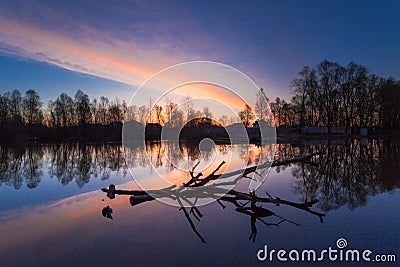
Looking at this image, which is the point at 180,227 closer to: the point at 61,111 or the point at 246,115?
the point at 246,115

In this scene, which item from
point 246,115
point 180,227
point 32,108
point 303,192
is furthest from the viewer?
point 32,108

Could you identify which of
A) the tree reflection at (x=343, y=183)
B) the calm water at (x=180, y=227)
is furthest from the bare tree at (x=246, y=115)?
the tree reflection at (x=343, y=183)

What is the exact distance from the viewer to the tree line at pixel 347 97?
44844 mm

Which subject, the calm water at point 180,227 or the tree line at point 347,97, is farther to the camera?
the tree line at point 347,97

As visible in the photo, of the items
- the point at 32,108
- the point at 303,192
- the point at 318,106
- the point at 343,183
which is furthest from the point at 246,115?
the point at 32,108

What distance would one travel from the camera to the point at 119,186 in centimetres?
860

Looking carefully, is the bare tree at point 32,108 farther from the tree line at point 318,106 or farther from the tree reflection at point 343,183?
the tree reflection at point 343,183

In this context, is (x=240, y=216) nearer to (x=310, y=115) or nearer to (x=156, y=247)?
(x=156, y=247)

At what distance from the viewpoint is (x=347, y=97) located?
1790 inches
